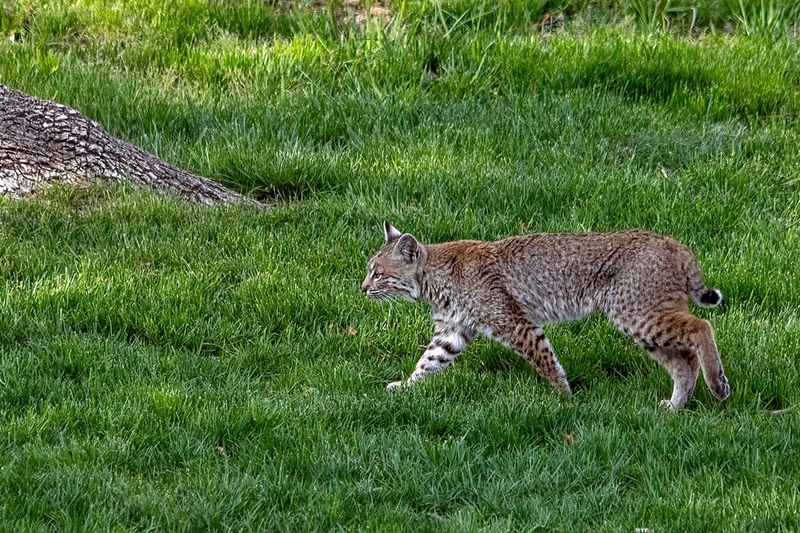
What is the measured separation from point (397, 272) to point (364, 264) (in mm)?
818

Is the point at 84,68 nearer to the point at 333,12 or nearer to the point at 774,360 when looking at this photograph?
the point at 333,12

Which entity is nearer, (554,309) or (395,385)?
(395,385)

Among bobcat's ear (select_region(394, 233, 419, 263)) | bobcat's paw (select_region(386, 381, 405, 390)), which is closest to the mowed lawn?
bobcat's paw (select_region(386, 381, 405, 390))

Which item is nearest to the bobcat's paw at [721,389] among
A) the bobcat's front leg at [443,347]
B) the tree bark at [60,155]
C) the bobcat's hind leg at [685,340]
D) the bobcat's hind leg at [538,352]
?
the bobcat's hind leg at [685,340]

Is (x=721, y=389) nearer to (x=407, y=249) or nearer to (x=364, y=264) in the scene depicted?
(x=407, y=249)

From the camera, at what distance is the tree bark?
8.16 meters

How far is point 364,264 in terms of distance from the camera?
7.69 metres

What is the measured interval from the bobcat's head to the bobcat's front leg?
0.89 ft

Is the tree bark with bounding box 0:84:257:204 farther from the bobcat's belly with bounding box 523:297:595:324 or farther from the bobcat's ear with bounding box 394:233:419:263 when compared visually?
the bobcat's belly with bounding box 523:297:595:324

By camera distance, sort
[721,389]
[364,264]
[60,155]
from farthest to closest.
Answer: [60,155] < [364,264] < [721,389]

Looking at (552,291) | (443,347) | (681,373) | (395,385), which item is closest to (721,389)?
(681,373)

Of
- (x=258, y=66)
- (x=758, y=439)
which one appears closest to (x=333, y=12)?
(x=258, y=66)

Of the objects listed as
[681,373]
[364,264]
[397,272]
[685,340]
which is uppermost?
[685,340]

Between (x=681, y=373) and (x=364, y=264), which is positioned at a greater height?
(x=681, y=373)
